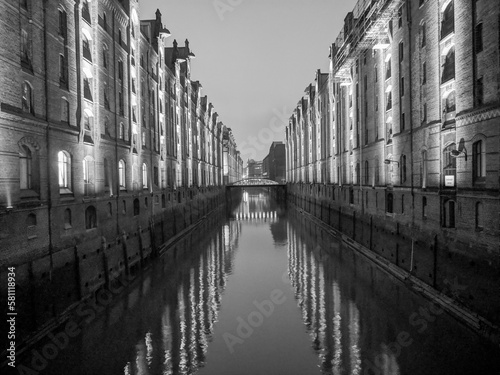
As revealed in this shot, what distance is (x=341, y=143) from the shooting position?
3812 centimetres

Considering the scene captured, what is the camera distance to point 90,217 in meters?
17.4

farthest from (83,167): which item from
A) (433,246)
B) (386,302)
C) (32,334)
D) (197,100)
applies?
(197,100)

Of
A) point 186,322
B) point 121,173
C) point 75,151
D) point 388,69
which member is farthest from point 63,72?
point 388,69

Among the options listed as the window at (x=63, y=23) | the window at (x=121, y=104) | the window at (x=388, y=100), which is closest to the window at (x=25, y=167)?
the window at (x=63, y=23)

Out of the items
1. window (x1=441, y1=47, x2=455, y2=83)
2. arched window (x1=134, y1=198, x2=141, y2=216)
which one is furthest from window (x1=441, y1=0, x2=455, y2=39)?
arched window (x1=134, y1=198, x2=141, y2=216)

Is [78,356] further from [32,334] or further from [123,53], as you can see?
[123,53]

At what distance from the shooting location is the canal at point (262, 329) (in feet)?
34.5

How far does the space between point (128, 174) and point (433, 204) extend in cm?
1687

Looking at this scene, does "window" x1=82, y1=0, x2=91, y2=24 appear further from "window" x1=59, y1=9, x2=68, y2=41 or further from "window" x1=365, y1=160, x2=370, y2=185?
"window" x1=365, y1=160, x2=370, y2=185

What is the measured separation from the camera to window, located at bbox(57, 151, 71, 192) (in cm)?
1526

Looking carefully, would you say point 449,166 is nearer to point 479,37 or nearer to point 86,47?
point 479,37

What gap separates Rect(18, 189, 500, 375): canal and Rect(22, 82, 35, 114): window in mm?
7409

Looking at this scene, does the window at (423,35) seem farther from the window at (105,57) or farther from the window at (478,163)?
the window at (105,57)

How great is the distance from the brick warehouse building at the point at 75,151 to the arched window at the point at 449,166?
50.5 feet
